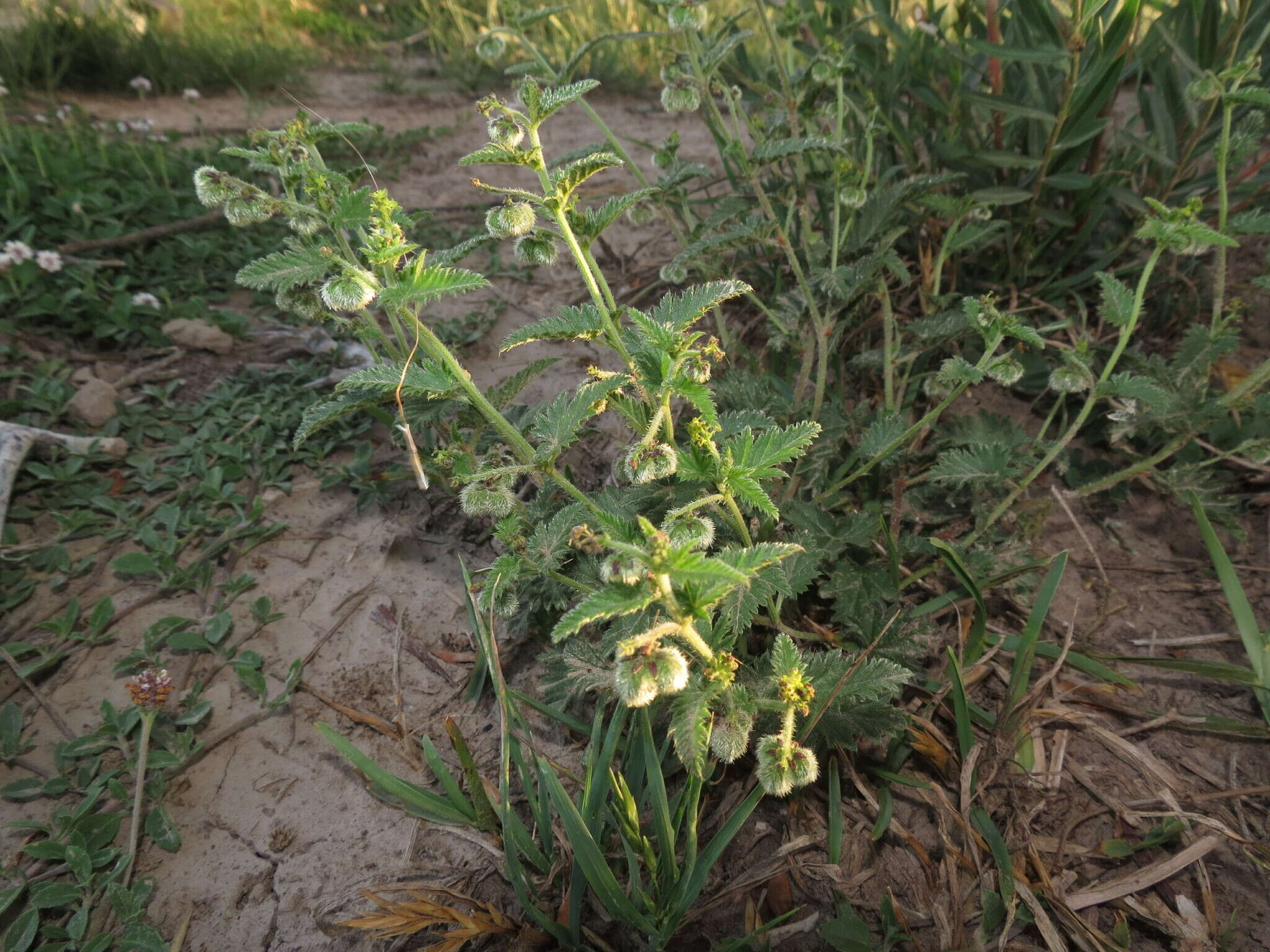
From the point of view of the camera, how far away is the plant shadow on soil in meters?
1.46

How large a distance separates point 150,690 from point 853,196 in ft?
7.08

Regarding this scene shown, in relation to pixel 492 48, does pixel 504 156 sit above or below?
below

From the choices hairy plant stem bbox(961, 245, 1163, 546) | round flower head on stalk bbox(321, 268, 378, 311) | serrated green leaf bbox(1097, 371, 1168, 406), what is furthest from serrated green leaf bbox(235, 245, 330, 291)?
serrated green leaf bbox(1097, 371, 1168, 406)

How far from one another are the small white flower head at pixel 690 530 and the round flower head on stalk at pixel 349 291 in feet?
2.20

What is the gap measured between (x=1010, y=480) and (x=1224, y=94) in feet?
3.46

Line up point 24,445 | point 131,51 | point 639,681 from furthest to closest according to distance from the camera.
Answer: point 131,51
point 24,445
point 639,681

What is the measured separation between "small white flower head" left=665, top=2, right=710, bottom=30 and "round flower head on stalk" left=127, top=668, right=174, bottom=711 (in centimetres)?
205

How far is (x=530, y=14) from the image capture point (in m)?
2.27

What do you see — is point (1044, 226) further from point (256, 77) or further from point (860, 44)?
point (256, 77)

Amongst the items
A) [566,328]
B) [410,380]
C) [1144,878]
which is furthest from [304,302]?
[1144,878]

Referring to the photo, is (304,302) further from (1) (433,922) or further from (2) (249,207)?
(1) (433,922)

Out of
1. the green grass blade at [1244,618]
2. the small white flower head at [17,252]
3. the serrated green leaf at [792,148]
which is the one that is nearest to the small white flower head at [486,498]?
the serrated green leaf at [792,148]

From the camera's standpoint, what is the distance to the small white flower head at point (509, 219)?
4.42ft

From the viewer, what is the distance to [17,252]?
278 centimetres
